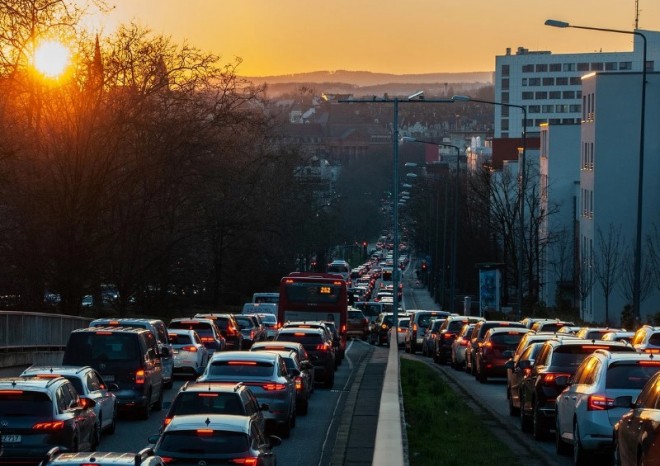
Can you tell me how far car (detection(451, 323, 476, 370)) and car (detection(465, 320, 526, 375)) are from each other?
3.80 ft

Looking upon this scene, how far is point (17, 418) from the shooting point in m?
19.2

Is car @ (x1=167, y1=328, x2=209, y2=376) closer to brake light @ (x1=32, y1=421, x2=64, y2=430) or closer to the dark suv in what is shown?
the dark suv

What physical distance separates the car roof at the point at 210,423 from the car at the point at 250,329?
34.0 metres

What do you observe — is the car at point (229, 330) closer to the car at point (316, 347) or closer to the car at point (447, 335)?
the car at point (447, 335)

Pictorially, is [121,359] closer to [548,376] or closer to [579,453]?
[548,376]

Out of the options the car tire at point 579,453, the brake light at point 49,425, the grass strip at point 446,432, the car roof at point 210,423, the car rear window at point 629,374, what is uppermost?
the car rear window at point 629,374

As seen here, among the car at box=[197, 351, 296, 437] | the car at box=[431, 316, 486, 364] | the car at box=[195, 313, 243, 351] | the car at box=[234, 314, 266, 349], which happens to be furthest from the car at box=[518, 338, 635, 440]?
the car at box=[234, 314, 266, 349]

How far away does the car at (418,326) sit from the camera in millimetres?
62469

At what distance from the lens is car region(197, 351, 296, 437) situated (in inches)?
970

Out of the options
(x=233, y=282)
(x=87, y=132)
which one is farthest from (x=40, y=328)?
(x=233, y=282)

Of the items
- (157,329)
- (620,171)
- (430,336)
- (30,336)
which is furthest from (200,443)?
(620,171)

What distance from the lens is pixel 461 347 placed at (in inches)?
1866

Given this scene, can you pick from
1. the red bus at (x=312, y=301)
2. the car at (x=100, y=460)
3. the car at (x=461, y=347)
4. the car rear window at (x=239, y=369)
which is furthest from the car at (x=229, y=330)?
the car at (x=100, y=460)

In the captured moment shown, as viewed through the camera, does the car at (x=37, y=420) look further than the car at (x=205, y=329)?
No
